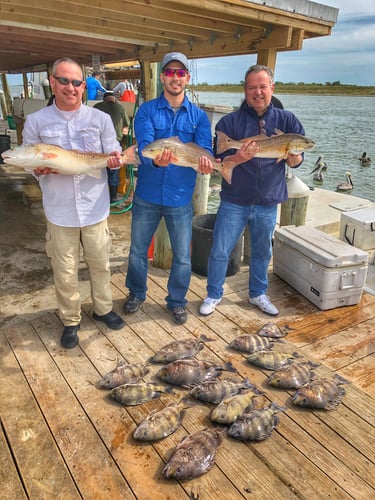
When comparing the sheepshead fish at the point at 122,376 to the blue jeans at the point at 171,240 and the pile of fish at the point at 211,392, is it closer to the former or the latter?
the pile of fish at the point at 211,392

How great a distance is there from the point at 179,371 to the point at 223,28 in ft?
12.8

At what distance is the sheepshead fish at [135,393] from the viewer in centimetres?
280

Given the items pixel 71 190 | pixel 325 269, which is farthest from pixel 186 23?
pixel 325 269

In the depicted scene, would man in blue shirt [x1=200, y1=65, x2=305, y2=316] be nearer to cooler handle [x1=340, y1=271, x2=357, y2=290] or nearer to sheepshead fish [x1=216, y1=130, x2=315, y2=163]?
sheepshead fish [x1=216, y1=130, x2=315, y2=163]

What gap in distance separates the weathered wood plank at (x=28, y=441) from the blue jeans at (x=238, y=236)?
189 cm

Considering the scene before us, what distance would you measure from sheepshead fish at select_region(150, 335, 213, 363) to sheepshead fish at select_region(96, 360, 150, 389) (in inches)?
7.3

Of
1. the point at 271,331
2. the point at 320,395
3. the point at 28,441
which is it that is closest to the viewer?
the point at 28,441

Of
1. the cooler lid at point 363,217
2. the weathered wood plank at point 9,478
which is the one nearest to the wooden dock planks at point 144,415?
the weathered wood plank at point 9,478

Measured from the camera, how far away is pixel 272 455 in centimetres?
244

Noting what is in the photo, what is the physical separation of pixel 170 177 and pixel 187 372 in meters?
1.68

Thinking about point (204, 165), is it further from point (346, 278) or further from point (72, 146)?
point (346, 278)

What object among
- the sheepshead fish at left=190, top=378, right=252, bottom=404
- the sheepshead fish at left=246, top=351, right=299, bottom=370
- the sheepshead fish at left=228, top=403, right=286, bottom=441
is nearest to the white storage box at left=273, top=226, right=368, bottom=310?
the sheepshead fish at left=246, top=351, right=299, bottom=370

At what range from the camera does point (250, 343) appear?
341cm

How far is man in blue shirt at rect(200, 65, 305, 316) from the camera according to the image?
3.51 metres
